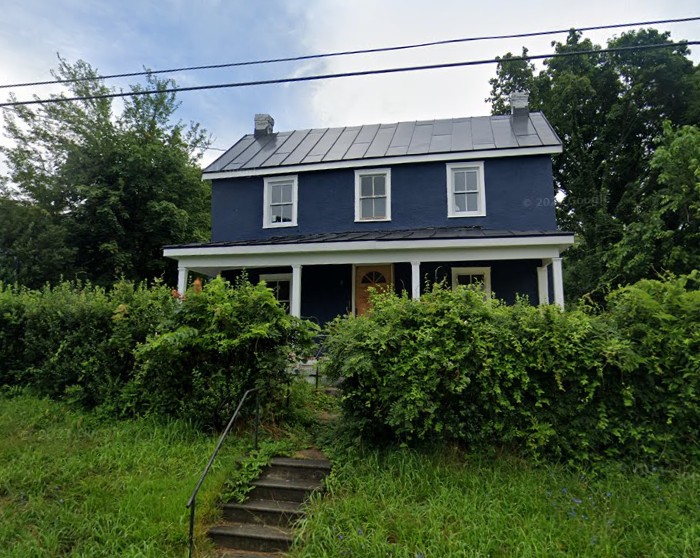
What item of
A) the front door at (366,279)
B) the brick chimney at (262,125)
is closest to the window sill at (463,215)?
the front door at (366,279)

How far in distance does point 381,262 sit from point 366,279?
1.93 meters

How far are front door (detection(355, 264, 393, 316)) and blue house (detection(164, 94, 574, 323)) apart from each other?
1.1 inches

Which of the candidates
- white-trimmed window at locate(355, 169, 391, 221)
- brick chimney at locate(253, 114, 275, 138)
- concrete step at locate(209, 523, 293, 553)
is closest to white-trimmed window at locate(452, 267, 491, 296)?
white-trimmed window at locate(355, 169, 391, 221)

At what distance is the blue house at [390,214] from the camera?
32.2 ft

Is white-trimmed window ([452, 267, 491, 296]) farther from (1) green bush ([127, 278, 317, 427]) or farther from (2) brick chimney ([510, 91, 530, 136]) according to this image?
(1) green bush ([127, 278, 317, 427])

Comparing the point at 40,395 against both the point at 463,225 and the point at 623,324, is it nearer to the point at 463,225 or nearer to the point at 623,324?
the point at 623,324

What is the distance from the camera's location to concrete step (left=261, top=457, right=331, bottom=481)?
449 centimetres

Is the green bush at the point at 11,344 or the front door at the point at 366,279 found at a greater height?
the front door at the point at 366,279

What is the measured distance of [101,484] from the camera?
4.33 meters

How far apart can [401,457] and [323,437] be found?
1.15 m

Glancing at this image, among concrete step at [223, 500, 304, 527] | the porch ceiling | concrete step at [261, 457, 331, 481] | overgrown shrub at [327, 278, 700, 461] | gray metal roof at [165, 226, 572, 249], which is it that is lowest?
concrete step at [223, 500, 304, 527]

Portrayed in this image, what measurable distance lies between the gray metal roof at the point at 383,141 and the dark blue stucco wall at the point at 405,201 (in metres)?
0.46

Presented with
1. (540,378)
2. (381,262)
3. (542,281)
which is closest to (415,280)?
(381,262)

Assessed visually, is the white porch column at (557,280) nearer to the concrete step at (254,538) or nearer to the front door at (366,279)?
the front door at (366,279)
